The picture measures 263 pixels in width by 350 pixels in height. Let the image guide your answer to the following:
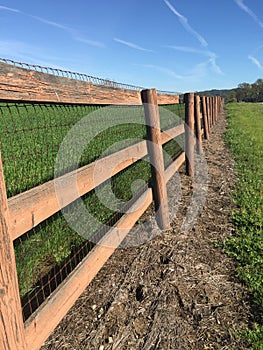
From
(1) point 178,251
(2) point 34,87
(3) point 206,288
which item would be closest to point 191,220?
(1) point 178,251

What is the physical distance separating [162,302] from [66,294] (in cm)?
83

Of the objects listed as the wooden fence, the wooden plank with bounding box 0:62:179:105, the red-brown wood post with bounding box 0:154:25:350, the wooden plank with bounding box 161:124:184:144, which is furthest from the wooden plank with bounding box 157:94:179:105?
the red-brown wood post with bounding box 0:154:25:350

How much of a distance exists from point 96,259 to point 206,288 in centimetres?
97

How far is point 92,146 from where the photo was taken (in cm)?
689

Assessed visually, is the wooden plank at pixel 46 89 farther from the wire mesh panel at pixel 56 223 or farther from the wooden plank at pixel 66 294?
the wooden plank at pixel 66 294

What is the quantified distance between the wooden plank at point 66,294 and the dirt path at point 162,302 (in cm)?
24

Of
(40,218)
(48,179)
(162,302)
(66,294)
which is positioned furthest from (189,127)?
(40,218)

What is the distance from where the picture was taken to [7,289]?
1533 millimetres

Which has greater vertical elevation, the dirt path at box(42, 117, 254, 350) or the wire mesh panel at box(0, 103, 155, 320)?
the wire mesh panel at box(0, 103, 155, 320)

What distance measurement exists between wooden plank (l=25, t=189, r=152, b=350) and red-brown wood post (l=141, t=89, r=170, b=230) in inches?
32.0

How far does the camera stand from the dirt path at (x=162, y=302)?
7.27 feet

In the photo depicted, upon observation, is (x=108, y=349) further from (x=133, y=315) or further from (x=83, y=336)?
(x=133, y=315)

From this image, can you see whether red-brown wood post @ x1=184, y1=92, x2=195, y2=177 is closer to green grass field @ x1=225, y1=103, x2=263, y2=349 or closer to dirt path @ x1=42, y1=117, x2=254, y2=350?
green grass field @ x1=225, y1=103, x2=263, y2=349

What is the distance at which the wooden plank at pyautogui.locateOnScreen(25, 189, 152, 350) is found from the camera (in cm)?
181
